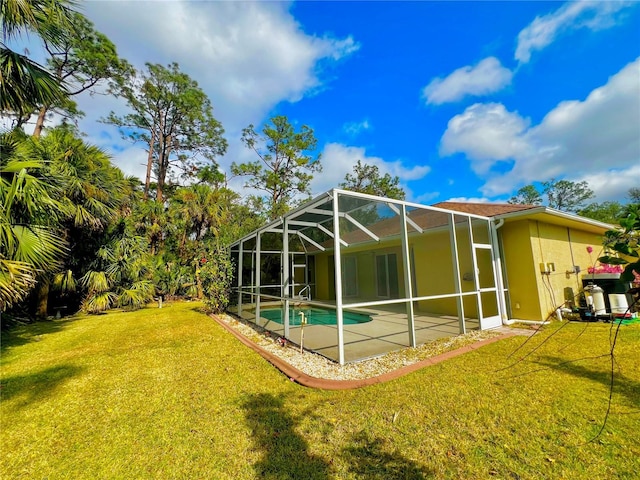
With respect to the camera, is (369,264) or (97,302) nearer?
(97,302)

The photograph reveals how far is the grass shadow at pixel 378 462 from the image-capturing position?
8.16 ft

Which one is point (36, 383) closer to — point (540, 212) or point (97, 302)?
point (97, 302)

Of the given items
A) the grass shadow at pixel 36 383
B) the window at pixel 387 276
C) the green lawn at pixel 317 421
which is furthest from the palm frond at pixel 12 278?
the window at pixel 387 276

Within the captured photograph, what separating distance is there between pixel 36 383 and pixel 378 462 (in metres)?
5.74

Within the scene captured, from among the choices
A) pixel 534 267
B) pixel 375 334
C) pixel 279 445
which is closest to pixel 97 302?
pixel 375 334

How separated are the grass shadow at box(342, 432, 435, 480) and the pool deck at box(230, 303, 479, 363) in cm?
237

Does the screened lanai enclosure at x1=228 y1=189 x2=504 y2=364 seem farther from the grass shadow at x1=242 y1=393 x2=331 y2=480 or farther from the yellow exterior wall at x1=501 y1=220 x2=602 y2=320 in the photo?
the grass shadow at x1=242 y1=393 x2=331 y2=480

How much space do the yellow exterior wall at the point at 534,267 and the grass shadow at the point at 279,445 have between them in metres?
7.71

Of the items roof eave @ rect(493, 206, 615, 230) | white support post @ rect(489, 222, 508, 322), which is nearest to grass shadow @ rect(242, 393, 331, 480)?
white support post @ rect(489, 222, 508, 322)

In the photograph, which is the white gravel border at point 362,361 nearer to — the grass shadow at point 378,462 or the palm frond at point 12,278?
the grass shadow at point 378,462

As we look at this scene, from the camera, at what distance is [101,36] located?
17000 millimetres

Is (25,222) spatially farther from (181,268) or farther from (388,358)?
(181,268)

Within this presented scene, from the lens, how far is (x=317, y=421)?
333 cm

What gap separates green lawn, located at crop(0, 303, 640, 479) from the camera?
8.60 ft
